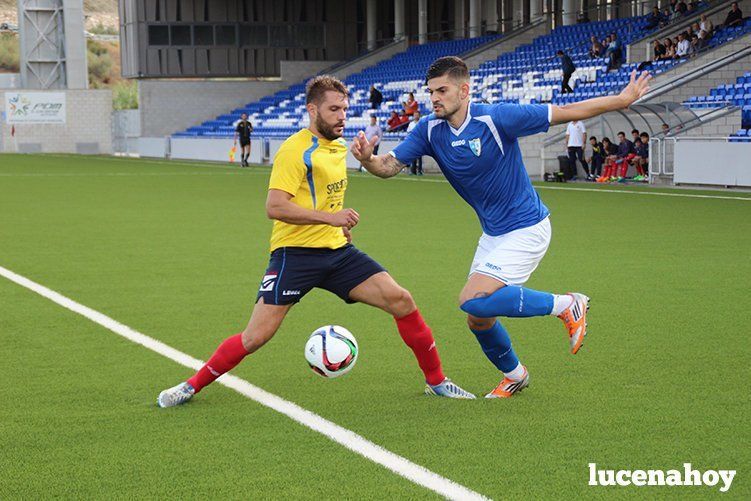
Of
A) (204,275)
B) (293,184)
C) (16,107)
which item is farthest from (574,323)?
(16,107)

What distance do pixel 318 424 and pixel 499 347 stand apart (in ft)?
4.08

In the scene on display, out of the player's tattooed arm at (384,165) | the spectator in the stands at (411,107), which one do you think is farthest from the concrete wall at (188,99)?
the player's tattooed arm at (384,165)

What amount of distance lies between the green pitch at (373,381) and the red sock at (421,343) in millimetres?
206

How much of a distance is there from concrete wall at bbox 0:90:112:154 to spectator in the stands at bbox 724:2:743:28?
37.2m

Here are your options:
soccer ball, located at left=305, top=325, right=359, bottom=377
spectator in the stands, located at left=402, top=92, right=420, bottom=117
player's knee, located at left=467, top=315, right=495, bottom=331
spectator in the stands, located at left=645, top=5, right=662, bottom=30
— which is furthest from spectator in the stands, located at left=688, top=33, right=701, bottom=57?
soccer ball, located at left=305, top=325, right=359, bottom=377

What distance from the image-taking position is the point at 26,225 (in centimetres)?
1808

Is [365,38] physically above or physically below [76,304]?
above

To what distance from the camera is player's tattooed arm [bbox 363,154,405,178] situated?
6.77 metres

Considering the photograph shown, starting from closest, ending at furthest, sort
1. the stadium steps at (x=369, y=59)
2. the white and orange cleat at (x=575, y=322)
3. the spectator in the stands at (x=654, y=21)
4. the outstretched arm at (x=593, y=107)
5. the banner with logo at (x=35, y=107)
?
1. the outstretched arm at (x=593, y=107)
2. the white and orange cleat at (x=575, y=322)
3. the spectator in the stands at (x=654, y=21)
4. the stadium steps at (x=369, y=59)
5. the banner with logo at (x=35, y=107)

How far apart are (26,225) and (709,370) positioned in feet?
43.2

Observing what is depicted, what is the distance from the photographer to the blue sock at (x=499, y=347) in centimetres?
673

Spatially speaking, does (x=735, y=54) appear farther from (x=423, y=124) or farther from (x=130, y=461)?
(x=130, y=461)

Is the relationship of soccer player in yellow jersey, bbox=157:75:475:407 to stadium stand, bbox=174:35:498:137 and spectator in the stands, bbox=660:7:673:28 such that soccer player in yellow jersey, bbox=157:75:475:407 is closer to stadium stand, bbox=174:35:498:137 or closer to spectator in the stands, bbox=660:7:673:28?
spectator in the stands, bbox=660:7:673:28

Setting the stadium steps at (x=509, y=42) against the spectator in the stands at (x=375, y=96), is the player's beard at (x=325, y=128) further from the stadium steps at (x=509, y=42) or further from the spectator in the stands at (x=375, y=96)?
the stadium steps at (x=509, y=42)
